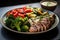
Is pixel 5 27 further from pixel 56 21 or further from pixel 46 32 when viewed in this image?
pixel 56 21

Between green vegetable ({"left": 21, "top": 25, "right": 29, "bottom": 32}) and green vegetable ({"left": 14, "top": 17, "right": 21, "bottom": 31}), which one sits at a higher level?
green vegetable ({"left": 14, "top": 17, "right": 21, "bottom": 31})

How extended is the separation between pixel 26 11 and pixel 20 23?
0.27 m

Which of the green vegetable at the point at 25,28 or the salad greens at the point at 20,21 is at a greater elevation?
the salad greens at the point at 20,21

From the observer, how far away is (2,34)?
1143mm

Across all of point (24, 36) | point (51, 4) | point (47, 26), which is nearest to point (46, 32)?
point (47, 26)

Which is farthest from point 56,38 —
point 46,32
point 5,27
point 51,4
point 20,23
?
point 51,4

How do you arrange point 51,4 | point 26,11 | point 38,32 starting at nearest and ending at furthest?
1. point 38,32
2. point 26,11
3. point 51,4

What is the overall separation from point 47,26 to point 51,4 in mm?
455

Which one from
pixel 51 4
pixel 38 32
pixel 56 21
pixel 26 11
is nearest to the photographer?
pixel 38 32

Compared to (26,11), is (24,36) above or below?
below

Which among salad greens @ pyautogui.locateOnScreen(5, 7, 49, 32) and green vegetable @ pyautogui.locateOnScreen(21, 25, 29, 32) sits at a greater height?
salad greens @ pyautogui.locateOnScreen(5, 7, 49, 32)

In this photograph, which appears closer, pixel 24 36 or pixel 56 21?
pixel 24 36

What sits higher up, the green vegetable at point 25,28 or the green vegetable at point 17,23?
the green vegetable at point 17,23

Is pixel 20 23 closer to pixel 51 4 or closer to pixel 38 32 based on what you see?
pixel 38 32
